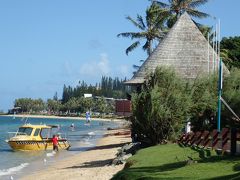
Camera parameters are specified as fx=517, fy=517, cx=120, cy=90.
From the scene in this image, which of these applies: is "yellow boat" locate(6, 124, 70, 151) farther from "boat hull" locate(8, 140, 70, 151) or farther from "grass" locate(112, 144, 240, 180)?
"grass" locate(112, 144, 240, 180)

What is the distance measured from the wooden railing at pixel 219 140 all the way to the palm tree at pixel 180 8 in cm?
2912

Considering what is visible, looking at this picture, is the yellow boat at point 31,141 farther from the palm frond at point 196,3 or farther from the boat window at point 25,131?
the palm frond at point 196,3

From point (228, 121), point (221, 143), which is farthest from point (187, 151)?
point (228, 121)

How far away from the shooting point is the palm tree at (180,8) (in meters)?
49.2

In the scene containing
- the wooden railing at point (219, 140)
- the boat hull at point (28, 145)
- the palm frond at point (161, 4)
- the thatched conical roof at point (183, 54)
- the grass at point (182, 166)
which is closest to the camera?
the grass at point (182, 166)

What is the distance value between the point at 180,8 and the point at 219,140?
33400 millimetres

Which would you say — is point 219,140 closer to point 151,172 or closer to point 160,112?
point 151,172

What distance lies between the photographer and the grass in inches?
496

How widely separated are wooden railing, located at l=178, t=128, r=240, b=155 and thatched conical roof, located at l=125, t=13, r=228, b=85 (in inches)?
375

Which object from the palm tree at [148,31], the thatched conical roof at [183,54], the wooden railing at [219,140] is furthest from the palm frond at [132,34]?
the wooden railing at [219,140]

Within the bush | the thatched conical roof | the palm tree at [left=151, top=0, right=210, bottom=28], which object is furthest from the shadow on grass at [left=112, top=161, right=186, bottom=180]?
the palm tree at [left=151, top=0, right=210, bottom=28]

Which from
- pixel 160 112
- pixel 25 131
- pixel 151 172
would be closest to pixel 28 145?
pixel 25 131

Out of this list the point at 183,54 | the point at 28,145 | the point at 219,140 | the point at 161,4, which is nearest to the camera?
the point at 219,140

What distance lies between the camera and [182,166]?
1457 centimetres
